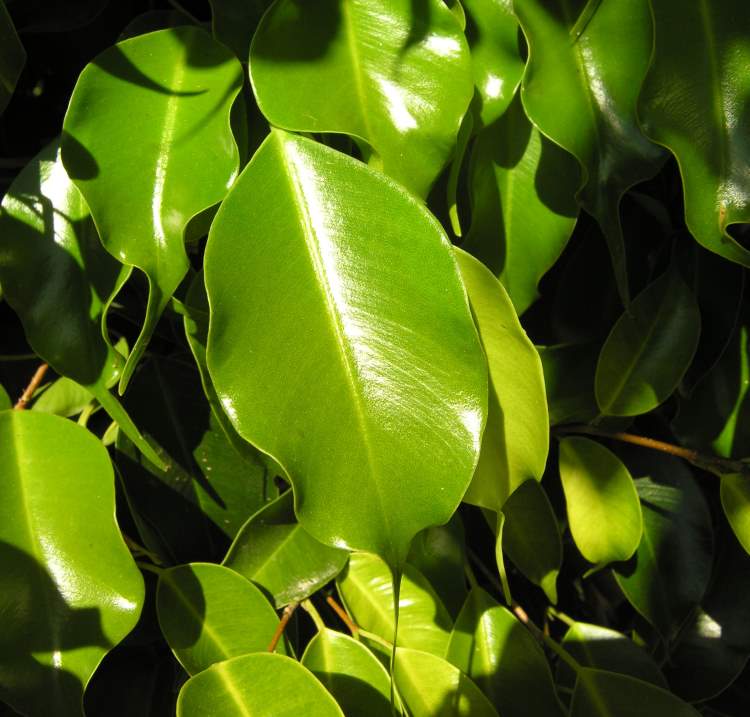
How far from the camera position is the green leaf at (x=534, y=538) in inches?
25.5

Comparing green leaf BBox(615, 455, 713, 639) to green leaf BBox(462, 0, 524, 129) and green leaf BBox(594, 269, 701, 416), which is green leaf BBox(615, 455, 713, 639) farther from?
green leaf BBox(462, 0, 524, 129)

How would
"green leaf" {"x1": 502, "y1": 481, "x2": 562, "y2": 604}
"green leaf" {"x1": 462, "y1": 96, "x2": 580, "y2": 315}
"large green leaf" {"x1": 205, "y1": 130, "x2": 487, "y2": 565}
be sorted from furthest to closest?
"green leaf" {"x1": 502, "y1": 481, "x2": 562, "y2": 604}
"green leaf" {"x1": 462, "y1": 96, "x2": 580, "y2": 315}
"large green leaf" {"x1": 205, "y1": 130, "x2": 487, "y2": 565}

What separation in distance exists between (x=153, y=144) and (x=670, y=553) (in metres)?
0.56

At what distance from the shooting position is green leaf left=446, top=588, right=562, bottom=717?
615 mm

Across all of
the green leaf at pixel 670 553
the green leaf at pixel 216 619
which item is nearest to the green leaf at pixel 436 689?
the green leaf at pixel 216 619

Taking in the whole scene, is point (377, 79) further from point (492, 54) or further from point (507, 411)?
point (507, 411)

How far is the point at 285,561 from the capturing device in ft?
1.98

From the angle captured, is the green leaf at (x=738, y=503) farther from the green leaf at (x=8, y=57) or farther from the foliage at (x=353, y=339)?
the green leaf at (x=8, y=57)

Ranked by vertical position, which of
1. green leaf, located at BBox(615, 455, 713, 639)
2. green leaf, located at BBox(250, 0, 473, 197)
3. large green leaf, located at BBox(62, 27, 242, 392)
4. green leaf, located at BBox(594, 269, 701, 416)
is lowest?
green leaf, located at BBox(615, 455, 713, 639)

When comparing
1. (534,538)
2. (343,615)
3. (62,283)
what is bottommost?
(343,615)

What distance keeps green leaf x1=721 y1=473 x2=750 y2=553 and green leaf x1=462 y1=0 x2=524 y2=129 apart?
339 mm

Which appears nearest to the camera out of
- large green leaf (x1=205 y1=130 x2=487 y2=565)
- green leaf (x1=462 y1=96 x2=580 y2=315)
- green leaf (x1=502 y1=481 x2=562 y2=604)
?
large green leaf (x1=205 y1=130 x2=487 y2=565)

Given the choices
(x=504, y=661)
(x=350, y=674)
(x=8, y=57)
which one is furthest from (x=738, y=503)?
(x=8, y=57)

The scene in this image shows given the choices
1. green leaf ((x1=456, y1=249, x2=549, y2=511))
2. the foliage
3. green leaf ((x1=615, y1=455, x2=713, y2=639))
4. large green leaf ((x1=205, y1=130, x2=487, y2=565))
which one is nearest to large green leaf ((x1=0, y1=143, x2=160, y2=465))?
the foliage
